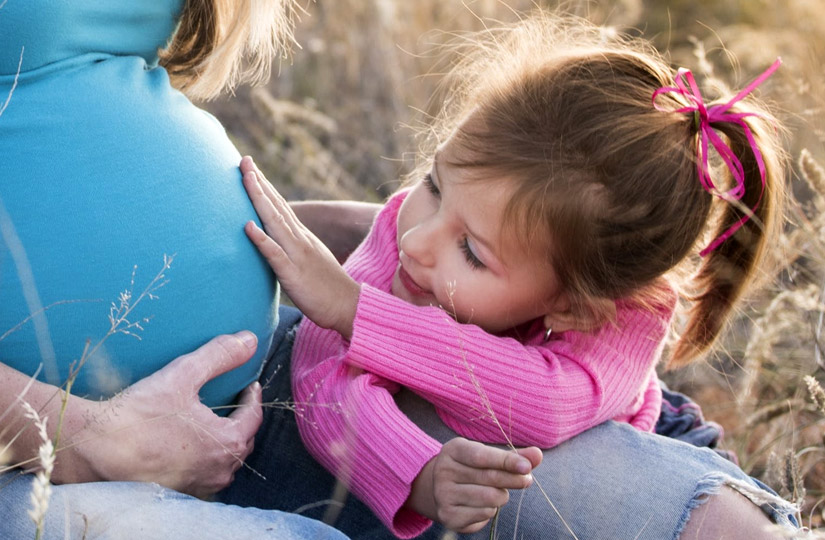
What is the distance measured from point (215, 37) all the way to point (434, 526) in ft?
4.19

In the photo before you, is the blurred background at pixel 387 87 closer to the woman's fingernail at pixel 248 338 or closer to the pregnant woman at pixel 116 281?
the pregnant woman at pixel 116 281

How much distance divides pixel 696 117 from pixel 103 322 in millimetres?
1326

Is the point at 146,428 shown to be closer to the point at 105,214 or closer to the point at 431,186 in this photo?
the point at 105,214

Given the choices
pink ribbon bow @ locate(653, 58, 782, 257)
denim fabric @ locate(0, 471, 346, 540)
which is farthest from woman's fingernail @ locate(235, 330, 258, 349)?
pink ribbon bow @ locate(653, 58, 782, 257)

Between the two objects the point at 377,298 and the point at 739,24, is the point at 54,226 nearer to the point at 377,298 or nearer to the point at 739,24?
the point at 377,298

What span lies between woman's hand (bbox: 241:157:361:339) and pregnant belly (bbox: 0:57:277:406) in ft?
0.14

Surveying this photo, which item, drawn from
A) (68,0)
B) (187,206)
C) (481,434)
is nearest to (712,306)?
(481,434)

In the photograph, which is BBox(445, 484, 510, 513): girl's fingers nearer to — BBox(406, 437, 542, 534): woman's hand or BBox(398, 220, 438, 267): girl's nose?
BBox(406, 437, 542, 534): woman's hand

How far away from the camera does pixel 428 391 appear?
194 cm

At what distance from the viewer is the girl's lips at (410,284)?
6.84ft

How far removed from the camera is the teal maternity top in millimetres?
1677

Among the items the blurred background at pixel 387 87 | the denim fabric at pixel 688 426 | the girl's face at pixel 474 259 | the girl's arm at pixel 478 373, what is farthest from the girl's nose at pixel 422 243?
the blurred background at pixel 387 87

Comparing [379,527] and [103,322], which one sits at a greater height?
[103,322]

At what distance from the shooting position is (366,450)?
190 cm
